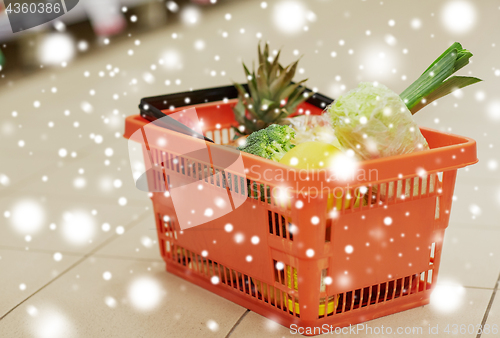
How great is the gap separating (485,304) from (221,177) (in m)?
0.62

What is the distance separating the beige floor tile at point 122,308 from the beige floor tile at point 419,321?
0.05 metres

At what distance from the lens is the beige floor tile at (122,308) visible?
101 cm

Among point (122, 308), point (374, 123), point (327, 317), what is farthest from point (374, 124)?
point (122, 308)

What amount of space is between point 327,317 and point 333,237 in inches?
7.0

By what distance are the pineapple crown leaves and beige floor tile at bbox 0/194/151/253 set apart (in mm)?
486

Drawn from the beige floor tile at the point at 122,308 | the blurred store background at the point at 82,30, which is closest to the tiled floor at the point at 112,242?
the beige floor tile at the point at 122,308

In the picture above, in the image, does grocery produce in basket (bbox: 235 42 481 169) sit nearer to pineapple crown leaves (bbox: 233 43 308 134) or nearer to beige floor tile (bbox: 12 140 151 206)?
pineapple crown leaves (bbox: 233 43 308 134)

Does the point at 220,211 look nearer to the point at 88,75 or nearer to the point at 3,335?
the point at 3,335

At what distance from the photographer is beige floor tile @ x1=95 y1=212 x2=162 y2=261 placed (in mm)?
1333

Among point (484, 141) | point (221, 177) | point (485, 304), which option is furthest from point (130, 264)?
point (484, 141)

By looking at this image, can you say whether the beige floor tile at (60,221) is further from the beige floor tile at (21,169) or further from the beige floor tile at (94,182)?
the beige floor tile at (21,169)

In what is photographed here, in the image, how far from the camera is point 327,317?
37.6 inches

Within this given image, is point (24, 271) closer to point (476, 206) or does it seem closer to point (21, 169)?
point (21, 169)

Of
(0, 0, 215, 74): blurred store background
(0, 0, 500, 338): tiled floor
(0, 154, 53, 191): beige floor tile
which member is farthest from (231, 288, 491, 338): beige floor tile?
(0, 0, 215, 74): blurred store background
